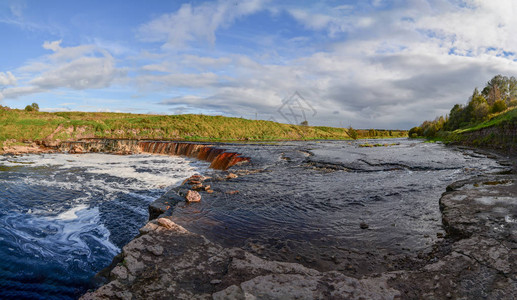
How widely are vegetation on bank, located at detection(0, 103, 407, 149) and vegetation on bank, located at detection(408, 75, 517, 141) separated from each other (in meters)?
37.9

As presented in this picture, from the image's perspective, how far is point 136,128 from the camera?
52.2 m

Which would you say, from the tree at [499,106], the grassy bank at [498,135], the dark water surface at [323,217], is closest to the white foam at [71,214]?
the dark water surface at [323,217]

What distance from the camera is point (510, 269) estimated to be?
3.65m

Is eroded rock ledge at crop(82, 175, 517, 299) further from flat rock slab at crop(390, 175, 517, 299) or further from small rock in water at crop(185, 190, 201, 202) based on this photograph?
small rock in water at crop(185, 190, 201, 202)

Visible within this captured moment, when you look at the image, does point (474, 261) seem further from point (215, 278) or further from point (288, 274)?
point (215, 278)

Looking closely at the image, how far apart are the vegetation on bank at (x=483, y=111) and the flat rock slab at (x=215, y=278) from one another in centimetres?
2720

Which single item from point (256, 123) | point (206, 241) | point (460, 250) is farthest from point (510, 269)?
point (256, 123)

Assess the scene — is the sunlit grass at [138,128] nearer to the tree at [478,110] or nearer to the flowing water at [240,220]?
the flowing water at [240,220]

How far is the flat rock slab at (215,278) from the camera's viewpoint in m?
3.23

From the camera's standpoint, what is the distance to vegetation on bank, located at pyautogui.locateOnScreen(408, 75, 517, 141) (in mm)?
32269

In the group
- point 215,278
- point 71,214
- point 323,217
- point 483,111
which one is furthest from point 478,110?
point 71,214

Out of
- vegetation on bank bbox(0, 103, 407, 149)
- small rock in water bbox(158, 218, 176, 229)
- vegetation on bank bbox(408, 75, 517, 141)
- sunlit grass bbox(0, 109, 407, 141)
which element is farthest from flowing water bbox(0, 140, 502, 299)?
sunlit grass bbox(0, 109, 407, 141)

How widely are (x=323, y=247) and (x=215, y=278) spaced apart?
2.32m

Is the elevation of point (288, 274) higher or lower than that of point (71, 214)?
higher
